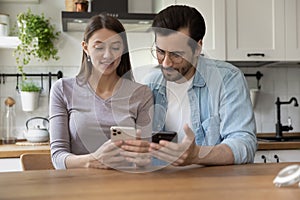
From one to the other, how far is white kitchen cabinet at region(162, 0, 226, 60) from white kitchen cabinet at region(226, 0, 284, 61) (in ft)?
0.14

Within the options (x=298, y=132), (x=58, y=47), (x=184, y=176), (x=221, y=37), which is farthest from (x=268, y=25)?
(x=184, y=176)

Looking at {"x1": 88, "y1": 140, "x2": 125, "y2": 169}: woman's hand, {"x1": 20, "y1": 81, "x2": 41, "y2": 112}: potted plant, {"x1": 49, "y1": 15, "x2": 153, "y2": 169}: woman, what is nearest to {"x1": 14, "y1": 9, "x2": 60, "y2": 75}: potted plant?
{"x1": 20, "y1": 81, "x2": 41, "y2": 112}: potted plant

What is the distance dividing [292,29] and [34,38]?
1.63m

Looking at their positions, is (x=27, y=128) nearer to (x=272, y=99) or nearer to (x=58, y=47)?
(x=58, y=47)

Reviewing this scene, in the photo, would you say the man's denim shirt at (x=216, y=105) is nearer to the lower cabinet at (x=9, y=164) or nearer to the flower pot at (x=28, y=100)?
the lower cabinet at (x=9, y=164)

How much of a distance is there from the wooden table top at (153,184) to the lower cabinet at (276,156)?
1.39 metres

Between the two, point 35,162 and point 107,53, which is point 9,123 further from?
point 107,53

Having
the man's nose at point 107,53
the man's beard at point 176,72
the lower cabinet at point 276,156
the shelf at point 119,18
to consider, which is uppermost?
the shelf at point 119,18

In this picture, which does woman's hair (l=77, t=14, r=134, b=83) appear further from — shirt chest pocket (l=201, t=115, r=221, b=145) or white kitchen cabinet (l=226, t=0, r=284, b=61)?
white kitchen cabinet (l=226, t=0, r=284, b=61)

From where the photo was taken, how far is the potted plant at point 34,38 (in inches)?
113

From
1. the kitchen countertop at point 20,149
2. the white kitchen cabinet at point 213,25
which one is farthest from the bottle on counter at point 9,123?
the white kitchen cabinet at point 213,25

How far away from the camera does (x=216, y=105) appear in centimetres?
162

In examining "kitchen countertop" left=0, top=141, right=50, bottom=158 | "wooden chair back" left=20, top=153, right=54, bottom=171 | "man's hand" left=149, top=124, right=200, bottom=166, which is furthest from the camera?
"kitchen countertop" left=0, top=141, right=50, bottom=158

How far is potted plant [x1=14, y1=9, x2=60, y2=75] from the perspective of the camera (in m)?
2.88
